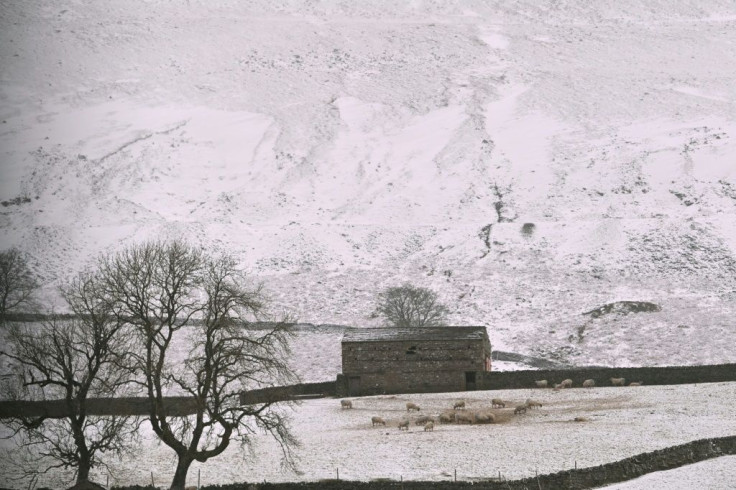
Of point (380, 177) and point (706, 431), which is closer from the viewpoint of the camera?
point (706, 431)

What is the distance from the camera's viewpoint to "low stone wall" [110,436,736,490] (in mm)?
30953

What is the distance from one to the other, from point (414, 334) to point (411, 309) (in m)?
21.3

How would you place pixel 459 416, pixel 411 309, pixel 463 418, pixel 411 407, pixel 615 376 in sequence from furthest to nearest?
pixel 411 309 < pixel 615 376 < pixel 411 407 < pixel 459 416 < pixel 463 418

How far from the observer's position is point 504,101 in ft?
486

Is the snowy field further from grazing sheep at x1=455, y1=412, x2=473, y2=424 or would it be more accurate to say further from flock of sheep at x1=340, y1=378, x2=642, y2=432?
grazing sheep at x1=455, y1=412, x2=473, y2=424

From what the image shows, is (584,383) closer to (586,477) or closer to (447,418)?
(447,418)

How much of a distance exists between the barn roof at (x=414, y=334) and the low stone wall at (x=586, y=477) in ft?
81.0

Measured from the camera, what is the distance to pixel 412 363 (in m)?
59.6

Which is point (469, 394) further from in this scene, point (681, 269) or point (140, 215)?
point (140, 215)

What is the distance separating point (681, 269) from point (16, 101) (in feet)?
352

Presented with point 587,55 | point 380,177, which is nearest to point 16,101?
point 380,177

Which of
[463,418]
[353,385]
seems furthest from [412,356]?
[463,418]

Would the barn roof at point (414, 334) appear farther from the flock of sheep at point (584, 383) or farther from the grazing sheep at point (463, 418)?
the grazing sheep at point (463, 418)

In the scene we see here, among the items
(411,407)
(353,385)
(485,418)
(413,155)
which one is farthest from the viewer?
(413,155)
